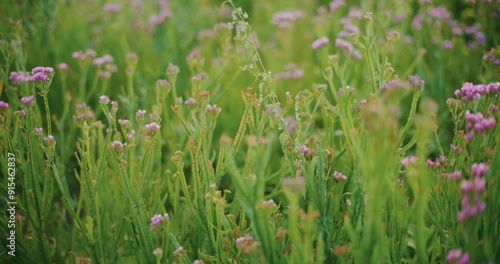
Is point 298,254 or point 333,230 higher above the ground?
point 298,254

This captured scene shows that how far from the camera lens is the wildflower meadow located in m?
1.23

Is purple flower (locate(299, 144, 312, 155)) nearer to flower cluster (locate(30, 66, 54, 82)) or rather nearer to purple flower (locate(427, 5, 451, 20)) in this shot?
flower cluster (locate(30, 66, 54, 82))

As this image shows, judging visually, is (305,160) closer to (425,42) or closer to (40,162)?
(40,162)

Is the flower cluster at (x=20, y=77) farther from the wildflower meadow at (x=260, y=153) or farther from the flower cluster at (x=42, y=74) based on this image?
the flower cluster at (x=42, y=74)

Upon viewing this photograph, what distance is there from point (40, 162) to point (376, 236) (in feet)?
5.17

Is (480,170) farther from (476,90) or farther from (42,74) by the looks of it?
(42,74)

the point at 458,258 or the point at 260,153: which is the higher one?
the point at 260,153

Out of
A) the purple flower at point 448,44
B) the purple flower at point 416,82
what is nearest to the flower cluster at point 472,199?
the purple flower at point 416,82

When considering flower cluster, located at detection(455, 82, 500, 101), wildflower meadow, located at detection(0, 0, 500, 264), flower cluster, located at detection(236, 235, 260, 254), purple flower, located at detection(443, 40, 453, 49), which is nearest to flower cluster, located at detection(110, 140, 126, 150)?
wildflower meadow, located at detection(0, 0, 500, 264)

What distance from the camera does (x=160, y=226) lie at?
1515mm

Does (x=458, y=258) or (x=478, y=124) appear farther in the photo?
(x=478, y=124)

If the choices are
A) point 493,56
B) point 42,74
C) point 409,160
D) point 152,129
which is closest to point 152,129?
point 152,129

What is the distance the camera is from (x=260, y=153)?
4.10 feet

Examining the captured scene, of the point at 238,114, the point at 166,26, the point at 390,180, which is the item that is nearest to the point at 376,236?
the point at 390,180
